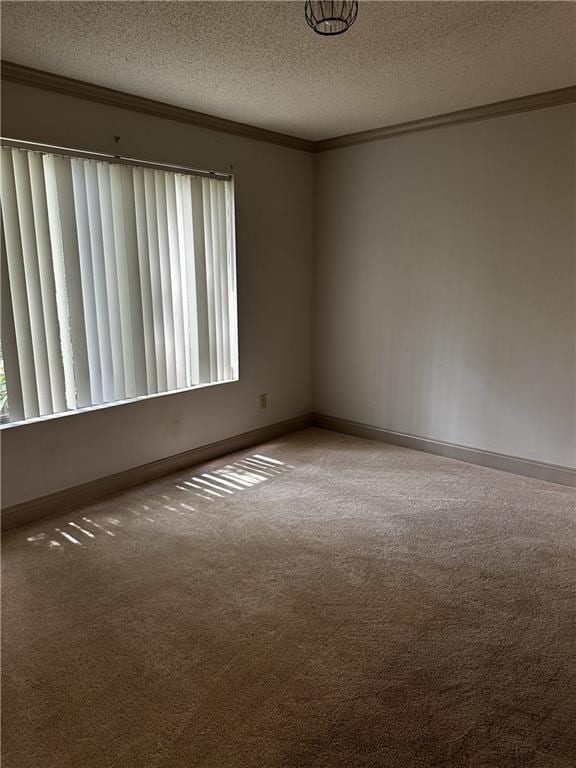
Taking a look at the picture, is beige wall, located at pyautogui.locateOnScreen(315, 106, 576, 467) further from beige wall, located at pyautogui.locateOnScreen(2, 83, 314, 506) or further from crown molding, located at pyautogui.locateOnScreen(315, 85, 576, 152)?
beige wall, located at pyautogui.locateOnScreen(2, 83, 314, 506)

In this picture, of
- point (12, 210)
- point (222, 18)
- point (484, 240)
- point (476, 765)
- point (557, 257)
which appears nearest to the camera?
point (476, 765)

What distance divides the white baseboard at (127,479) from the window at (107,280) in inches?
19.7

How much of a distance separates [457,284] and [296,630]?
2.70 m

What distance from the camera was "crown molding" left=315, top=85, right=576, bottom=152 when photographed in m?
3.30

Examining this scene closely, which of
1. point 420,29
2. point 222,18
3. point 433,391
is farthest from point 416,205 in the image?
point 222,18

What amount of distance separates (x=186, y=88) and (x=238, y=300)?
1.49 meters

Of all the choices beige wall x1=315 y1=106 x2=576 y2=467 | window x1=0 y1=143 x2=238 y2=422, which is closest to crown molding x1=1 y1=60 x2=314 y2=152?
window x1=0 y1=143 x2=238 y2=422

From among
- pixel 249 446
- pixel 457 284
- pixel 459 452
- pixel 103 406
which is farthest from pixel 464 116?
pixel 103 406

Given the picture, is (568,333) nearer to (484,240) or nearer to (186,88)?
(484,240)

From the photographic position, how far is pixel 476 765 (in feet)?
5.35

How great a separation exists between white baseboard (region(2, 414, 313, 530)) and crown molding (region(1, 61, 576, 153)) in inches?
89.0

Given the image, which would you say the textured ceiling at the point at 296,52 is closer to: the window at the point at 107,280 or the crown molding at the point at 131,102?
the crown molding at the point at 131,102

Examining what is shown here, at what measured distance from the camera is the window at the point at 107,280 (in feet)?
9.78

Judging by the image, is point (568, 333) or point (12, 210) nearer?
point (12, 210)
